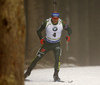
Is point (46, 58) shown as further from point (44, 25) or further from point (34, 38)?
point (44, 25)

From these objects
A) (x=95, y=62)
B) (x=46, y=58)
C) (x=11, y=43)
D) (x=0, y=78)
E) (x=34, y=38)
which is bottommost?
(x=95, y=62)

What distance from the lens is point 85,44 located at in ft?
53.2

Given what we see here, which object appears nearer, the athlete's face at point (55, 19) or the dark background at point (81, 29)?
the athlete's face at point (55, 19)

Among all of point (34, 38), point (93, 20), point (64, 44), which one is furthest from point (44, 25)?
point (93, 20)

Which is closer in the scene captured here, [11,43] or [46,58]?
[11,43]

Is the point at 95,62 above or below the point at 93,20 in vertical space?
below

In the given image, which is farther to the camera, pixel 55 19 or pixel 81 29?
pixel 81 29

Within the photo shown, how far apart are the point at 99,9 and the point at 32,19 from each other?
209 inches

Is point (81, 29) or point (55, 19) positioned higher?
point (55, 19)

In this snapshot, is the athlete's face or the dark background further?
the dark background

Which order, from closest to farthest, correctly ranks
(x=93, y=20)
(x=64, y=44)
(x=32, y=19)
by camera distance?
1. (x=32, y=19)
2. (x=64, y=44)
3. (x=93, y=20)

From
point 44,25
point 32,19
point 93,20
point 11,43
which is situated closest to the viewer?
point 11,43

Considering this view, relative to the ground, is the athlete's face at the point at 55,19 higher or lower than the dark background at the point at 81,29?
higher

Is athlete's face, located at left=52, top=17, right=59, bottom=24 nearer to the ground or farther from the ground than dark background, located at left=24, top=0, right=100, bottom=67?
farther from the ground
